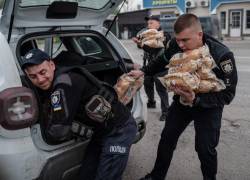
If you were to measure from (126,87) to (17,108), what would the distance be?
3.76 ft

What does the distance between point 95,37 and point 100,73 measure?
0.36 meters

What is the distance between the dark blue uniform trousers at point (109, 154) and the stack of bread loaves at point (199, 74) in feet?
1.67

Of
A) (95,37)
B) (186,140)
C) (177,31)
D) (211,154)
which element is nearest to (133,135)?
(211,154)

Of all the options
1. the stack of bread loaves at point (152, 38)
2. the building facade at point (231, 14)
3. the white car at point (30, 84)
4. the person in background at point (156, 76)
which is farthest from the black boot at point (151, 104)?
the building facade at point (231, 14)

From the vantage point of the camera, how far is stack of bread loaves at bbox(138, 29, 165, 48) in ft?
17.8

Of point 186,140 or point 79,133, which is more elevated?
point 79,133

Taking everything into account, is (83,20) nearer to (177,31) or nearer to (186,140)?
(177,31)

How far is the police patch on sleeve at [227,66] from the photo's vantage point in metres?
2.94

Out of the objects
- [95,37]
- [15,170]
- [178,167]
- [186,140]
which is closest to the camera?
[15,170]

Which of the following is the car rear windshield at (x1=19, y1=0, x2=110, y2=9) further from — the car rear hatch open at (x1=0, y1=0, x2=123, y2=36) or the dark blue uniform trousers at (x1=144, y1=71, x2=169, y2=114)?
the dark blue uniform trousers at (x1=144, y1=71, x2=169, y2=114)

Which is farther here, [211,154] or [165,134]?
[165,134]

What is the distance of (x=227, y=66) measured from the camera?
2938 mm

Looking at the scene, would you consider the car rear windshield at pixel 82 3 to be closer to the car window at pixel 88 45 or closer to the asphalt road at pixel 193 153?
the car window at pixel 88 45

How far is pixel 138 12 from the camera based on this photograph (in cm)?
3497
